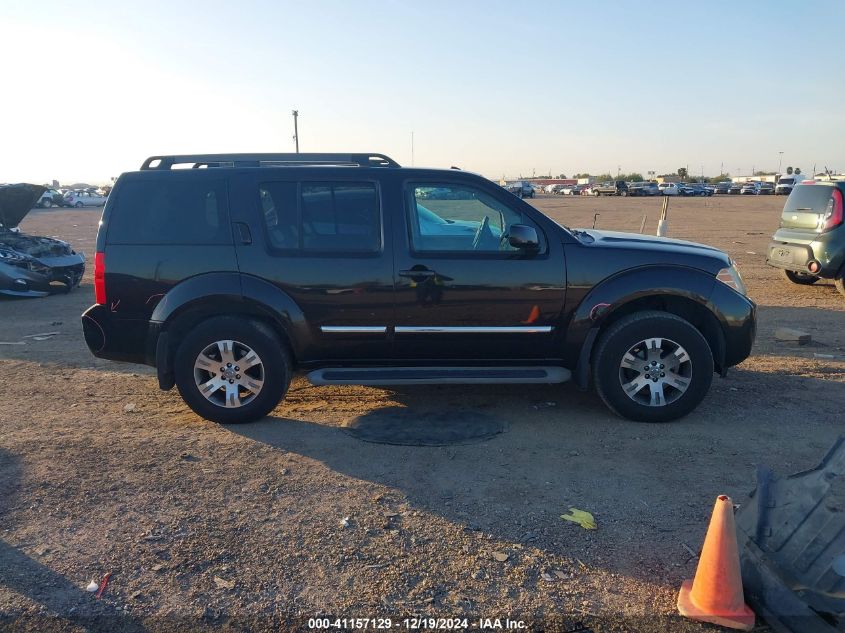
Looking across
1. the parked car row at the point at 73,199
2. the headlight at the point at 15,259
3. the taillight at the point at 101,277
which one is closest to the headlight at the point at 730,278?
the taillight at the point at 101,277

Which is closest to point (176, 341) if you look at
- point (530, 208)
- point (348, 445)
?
point (348, 445)

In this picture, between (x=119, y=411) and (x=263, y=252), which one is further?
(x=119, y=411)

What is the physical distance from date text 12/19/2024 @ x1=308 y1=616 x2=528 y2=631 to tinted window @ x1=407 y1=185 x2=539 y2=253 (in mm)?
2902

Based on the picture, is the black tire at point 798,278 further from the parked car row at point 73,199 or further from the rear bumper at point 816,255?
the parked car row at point 73,199

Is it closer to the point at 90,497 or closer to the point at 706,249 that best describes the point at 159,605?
the point at 90,497

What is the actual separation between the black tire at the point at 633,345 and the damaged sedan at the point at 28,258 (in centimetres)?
992

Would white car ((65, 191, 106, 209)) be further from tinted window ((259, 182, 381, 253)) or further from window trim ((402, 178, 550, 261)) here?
window trim ((402, 178, 550, 261))

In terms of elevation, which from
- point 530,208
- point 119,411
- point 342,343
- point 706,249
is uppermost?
point 530,208

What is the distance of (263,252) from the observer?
5.16 m

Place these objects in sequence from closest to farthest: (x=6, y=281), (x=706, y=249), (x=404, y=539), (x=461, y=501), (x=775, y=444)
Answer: (x=404, y=539)
(x=461, y=501)
(x=775, y=444)
(x=706, y=249)
(x=6, y=281)

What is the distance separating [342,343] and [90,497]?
200 centimetres

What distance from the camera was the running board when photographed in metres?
5.19

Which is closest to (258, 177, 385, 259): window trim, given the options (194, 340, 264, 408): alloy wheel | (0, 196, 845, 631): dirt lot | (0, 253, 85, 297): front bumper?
(194, 340, 264, 408): alloy wheel

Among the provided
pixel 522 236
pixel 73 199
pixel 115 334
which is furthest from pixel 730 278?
pixel 73 199
